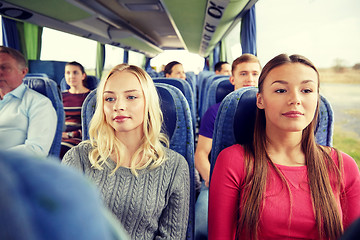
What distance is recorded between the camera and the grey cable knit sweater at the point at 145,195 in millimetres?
1062

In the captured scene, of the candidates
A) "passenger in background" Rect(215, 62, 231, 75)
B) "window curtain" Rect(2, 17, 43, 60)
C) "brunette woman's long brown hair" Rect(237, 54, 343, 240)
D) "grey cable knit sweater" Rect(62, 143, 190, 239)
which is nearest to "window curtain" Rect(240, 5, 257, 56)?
"passenger in background" Rect(215, 62, 231, 75)

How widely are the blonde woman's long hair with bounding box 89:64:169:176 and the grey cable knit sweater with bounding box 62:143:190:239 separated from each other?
36 millimetres

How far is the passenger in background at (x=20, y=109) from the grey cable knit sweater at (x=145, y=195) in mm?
945

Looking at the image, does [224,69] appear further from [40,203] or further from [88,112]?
[40,203]

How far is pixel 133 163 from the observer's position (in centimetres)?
112

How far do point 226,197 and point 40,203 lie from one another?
0.94 m

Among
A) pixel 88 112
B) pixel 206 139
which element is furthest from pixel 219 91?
pixel 88 112

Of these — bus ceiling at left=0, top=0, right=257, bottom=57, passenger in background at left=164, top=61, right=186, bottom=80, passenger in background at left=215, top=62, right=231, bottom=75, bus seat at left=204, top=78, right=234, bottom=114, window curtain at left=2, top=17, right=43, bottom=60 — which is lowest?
bus seat at left=204, top=78, right=234, bottom=114

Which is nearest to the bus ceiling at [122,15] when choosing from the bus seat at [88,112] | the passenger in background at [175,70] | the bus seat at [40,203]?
the passenger in background at [175,70]

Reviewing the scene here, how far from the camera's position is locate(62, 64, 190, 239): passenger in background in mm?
1071

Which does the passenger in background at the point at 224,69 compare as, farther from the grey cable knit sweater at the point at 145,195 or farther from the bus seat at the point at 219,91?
the grey cable knit sweater at the point at 145,195

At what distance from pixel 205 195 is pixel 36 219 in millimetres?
1640

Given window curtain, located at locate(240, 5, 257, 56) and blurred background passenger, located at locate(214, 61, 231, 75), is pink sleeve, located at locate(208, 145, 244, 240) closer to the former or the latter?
window curtain, located at locate(240, 5, 257, 56)

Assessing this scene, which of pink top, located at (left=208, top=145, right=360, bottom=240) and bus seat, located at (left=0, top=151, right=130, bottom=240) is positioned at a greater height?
bus seat, located at (left=0, top=151, right=130, bottom=240)
